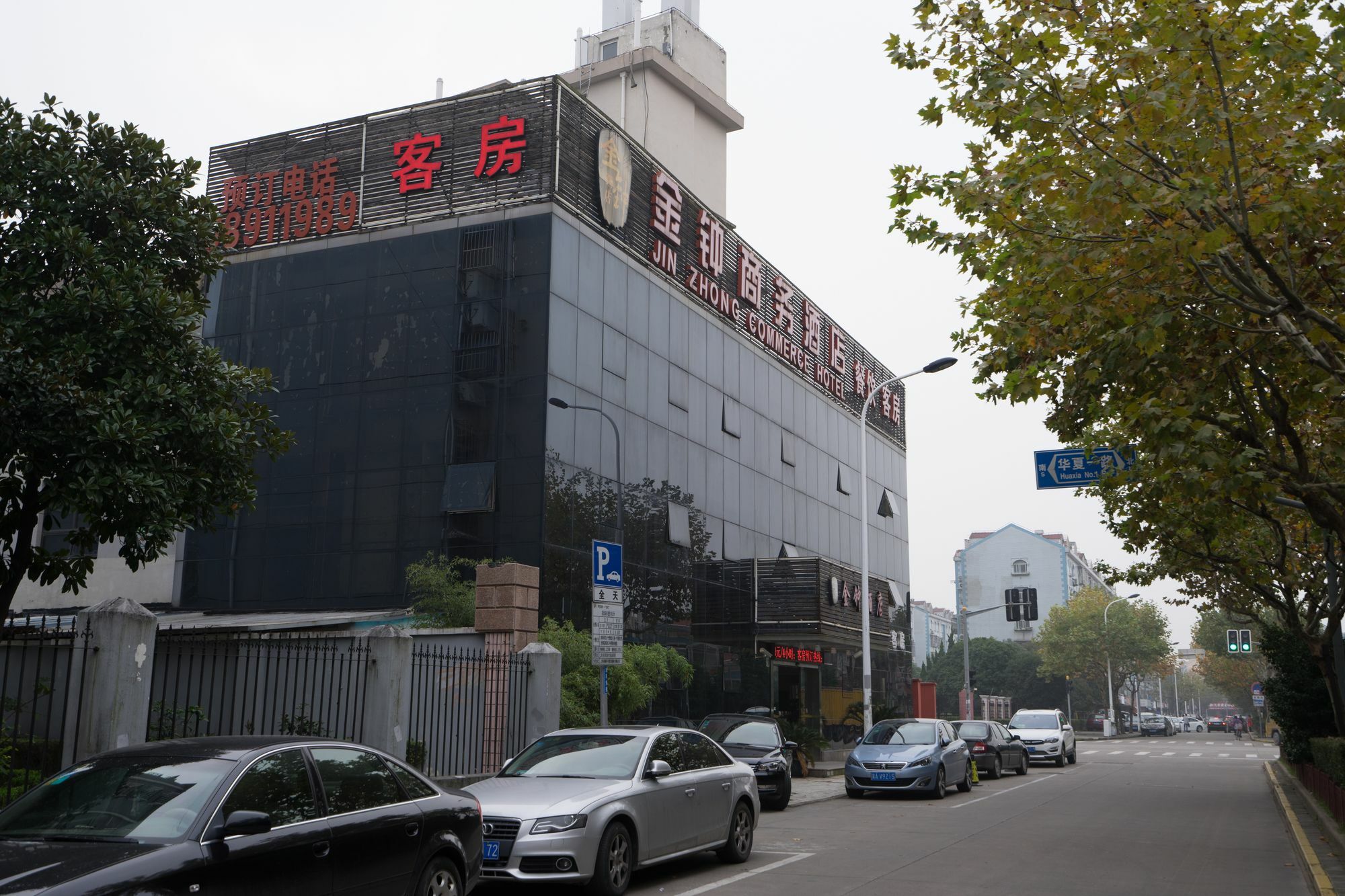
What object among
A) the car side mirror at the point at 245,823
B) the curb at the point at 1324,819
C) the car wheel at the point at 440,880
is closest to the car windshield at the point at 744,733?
the curb at the point at 1324,819

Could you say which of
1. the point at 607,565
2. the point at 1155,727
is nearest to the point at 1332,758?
the point at 607,565

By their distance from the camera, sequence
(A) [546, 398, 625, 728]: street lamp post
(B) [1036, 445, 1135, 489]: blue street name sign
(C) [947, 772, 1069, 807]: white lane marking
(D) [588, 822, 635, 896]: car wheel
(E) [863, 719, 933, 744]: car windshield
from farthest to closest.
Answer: (A) [546, 398, 625, 728]: street lamp post
(E) [863, 719, 933, 744]: car windshield
(C) [947, 772, 1069, 807]: white lane marking
(B) [1036, 445, 1135, 489]: blue street name sign
(D) [588, 822, 635, 896]: car wheel

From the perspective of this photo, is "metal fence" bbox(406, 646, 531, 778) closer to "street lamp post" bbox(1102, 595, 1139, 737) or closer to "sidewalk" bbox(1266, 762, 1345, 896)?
"sidewalk" bbox(1266, 762, 1345, 896)

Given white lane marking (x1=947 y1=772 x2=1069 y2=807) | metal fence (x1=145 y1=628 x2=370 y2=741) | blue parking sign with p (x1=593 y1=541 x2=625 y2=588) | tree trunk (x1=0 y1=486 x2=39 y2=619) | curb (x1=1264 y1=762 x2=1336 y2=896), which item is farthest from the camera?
white lane marking (x1=947 y1=772 x2=1069 y2=807)

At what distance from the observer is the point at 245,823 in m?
6.19

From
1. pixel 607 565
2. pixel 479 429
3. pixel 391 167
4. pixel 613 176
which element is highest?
pixel 613 176

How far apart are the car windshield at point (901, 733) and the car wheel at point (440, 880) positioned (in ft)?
51.0

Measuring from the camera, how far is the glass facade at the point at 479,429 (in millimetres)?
25031

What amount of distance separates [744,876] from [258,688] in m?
8.35

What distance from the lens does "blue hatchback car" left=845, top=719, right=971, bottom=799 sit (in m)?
21.1

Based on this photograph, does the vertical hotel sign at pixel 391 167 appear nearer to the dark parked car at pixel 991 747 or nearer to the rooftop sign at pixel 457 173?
the rooftop sign at pixel 457 173

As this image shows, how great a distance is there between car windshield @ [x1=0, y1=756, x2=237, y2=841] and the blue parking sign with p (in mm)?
8058

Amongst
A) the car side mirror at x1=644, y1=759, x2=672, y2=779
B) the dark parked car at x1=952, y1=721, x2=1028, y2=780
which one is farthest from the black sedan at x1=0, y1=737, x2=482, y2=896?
the dark parked car at x1=952, y1=721, x2=1028, y2=780

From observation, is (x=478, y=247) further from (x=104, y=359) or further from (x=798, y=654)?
(x=798, y=654)
